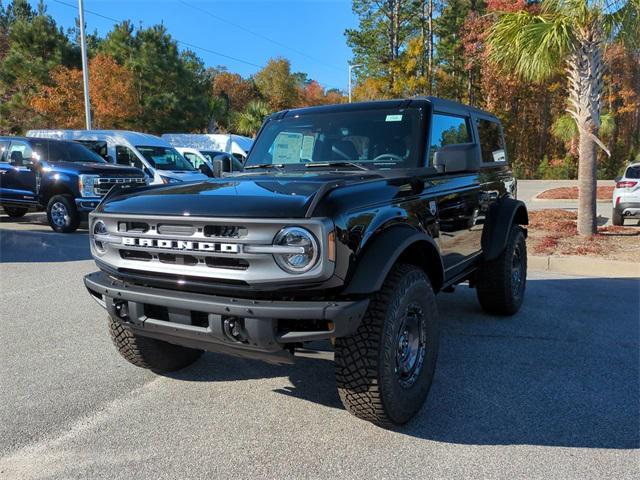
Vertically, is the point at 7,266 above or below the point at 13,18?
below

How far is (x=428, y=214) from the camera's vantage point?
358cm

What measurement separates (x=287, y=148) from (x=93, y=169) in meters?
8.22

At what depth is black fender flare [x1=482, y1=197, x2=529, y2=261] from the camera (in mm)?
4797

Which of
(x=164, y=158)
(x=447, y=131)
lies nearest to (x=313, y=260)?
(x=447, y=131)

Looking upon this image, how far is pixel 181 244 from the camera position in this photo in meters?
2.84


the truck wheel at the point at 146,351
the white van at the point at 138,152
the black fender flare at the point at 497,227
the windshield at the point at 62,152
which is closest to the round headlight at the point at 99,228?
the truck wheel at the point at 146,351

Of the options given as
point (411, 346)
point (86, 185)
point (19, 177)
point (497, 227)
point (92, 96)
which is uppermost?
point (92, 96)

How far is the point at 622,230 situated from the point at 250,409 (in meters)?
9.74

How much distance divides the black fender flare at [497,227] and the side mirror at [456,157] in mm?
1339

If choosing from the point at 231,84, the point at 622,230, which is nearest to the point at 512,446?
the point at 622,230

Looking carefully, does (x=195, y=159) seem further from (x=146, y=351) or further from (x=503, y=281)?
(x=146, y=351)

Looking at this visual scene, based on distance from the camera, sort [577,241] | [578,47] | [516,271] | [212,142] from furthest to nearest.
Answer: [212,142]
[578,47]
[577,241]
[516,271]

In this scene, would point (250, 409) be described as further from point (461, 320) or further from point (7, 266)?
point (7, 266)

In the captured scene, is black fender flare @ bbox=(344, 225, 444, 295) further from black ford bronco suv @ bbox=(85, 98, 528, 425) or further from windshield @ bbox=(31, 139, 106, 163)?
windshield @ bbox=(31, 139, 106, 163)
